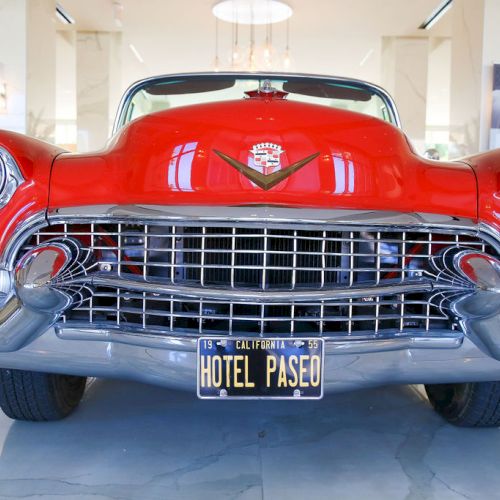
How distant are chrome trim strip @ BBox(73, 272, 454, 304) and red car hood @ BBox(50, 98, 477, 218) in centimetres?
22

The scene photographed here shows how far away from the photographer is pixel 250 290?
1602mm

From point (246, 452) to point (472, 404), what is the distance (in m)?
0.83

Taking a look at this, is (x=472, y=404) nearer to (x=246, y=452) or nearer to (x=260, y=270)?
(x=246, y=452)

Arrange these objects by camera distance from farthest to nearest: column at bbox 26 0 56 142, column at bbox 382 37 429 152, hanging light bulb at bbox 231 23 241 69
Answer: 1. column at bbox 382 37 429 152
2. hanging light bulb at bbox 231 23 241 69
3. column at bbox 26 0 56 142

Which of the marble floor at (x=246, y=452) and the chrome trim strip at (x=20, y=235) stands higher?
the chrome trim strip at (x=20, y=235)

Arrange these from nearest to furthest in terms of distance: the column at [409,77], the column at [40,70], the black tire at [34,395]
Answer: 1. the black tire at [34,395]
2. the column at [40,70]
3. the column at [409,77]

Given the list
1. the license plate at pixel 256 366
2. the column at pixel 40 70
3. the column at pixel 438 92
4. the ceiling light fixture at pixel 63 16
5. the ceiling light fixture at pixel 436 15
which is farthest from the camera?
the column at pixel 438 92

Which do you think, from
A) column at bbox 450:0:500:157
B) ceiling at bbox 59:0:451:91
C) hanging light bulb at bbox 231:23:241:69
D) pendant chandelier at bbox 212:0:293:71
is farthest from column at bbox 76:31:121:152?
column at bbox 450:0:500:157

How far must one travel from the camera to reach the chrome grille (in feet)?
5.38

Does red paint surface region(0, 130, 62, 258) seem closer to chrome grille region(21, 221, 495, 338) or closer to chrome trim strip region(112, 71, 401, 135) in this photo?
chrome grille region(21, 221, 495, 338)

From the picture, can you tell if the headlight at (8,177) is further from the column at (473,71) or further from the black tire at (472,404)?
the column at (473,71)

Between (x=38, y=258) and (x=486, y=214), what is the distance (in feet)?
4.16

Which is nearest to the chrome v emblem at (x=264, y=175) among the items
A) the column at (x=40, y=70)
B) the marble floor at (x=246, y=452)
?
the marble floor at (x=246, y=452)

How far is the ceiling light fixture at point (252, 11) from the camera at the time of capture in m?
8.21
